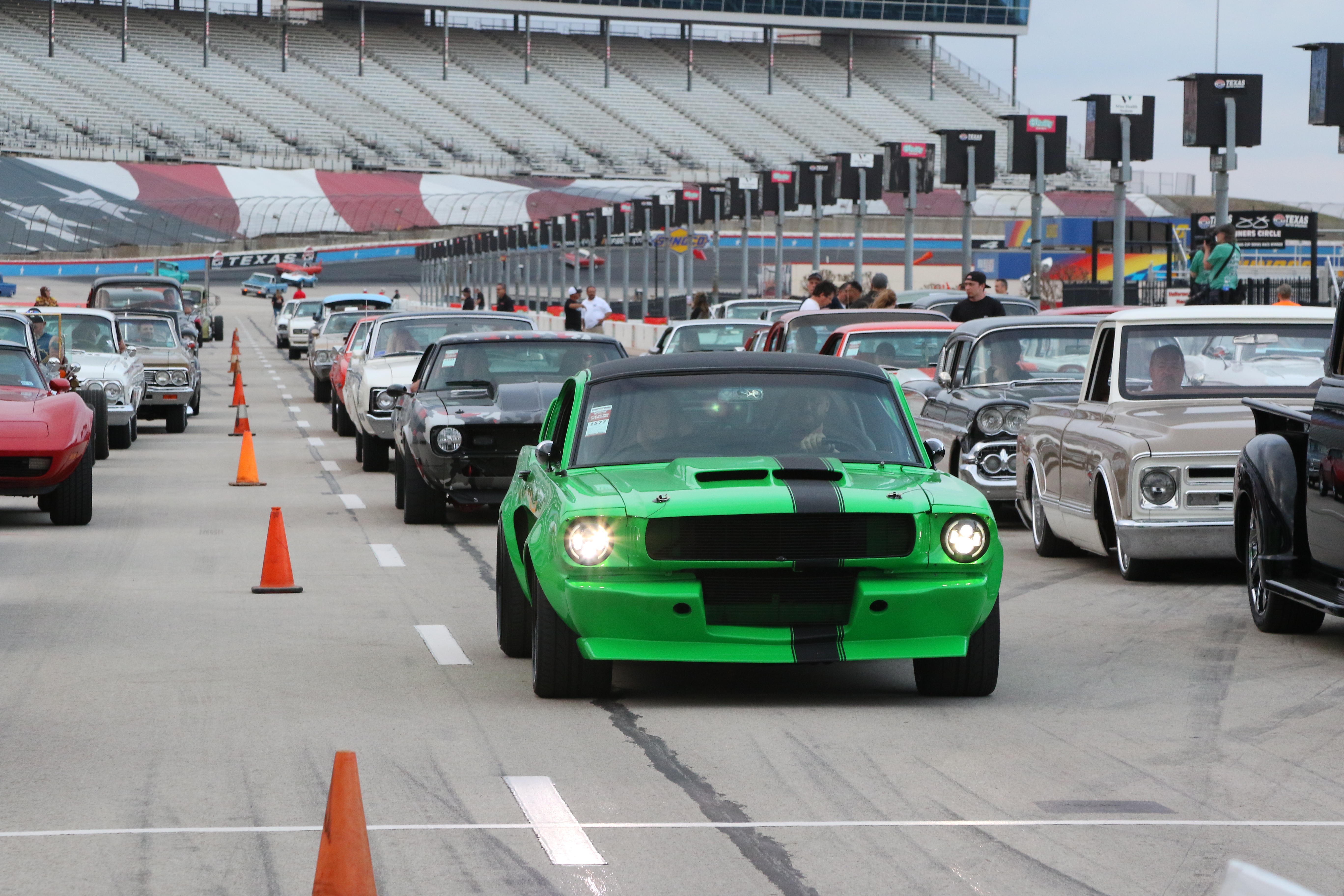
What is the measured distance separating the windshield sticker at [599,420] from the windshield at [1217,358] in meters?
4.81

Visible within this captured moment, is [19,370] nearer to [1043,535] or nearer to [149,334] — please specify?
[1043,535]

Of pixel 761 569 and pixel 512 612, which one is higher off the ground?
pixel 761 569

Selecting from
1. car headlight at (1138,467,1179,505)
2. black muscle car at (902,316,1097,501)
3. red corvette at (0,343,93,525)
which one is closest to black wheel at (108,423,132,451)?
red corvette at (0,343,93,525)

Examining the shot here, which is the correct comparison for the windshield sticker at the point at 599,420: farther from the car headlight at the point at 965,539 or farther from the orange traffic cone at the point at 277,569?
the orange traffic cone at the point at 277,569

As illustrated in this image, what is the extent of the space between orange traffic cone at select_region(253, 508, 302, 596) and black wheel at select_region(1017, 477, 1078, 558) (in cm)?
482

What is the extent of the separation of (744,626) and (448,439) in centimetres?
758

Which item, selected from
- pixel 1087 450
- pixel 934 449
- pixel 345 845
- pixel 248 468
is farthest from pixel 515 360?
pixel 345 845

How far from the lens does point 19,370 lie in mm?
16266

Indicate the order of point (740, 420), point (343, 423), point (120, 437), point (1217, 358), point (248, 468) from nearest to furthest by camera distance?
point (740, 420)
point (1217, 358)
point (248, 468)
point (120, 437)
point (343, 423)

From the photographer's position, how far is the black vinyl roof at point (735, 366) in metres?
8.86

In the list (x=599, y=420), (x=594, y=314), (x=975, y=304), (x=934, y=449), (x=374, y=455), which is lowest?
(x=374, y=455)

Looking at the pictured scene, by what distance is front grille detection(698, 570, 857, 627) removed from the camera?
7742 millimetres

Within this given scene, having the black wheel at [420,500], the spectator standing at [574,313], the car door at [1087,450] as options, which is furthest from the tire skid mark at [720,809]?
the spectator standing at [574,313]

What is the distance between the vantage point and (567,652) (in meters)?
8.02
